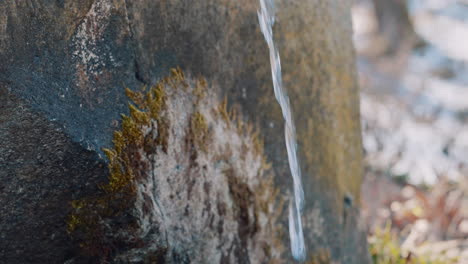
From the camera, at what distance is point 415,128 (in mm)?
6250

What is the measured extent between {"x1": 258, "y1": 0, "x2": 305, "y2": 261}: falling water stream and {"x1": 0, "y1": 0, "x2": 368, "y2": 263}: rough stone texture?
32 millimetres

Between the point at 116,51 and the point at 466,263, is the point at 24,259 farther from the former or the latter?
the point at 466,263

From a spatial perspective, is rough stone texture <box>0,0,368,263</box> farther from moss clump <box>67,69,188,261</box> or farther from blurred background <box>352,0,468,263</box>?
blurred background <box>352,0,468,263</box>

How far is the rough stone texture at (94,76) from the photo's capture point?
134 cm

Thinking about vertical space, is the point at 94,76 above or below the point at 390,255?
above

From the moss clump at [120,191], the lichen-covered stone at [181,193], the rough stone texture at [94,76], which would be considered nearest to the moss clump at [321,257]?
the rough stone texture at [94,76]

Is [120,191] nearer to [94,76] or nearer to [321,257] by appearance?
[94,76]

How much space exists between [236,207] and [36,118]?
0.72 metres

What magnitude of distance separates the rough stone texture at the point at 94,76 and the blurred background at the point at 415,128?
4.53 ft

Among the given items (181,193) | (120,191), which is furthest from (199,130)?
(120,191)

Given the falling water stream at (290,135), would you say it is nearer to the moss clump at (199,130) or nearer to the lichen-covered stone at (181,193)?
the lichen-covered stone at (181,193)

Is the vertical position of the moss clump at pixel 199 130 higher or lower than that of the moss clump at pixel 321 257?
higher

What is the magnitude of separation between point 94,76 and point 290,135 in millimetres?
825

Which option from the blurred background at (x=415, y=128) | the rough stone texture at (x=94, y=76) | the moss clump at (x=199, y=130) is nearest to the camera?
the rough stone texture at (x=94, y=76)
